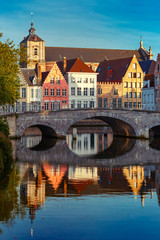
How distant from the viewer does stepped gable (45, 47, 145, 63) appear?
14150cm

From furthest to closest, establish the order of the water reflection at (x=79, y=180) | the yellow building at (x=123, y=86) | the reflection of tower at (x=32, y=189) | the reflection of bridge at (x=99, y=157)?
1. the yellow building at (x=123, y=86)
2. the reflection of bridge at (x=99, y=157)
3. the water reflection at (x=79, y=180)
4. the reflection of tower at (x=32, y=189)

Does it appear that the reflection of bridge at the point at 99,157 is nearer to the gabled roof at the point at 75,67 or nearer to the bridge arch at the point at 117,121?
the bridge arch at the point at 117,121

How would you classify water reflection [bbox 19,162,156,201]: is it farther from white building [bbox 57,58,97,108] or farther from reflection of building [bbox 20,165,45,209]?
white building [bbox 57,58,97,108]

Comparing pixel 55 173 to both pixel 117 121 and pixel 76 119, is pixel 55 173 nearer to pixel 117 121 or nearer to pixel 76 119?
pixel 76 119

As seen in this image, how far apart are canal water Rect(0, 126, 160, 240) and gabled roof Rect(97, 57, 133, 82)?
7267 cm

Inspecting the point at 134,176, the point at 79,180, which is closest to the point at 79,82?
the point at 134,176

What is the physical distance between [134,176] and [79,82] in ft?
244

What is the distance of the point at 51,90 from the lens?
10044 centimetres

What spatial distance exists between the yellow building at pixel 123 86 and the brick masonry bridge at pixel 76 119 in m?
41.5

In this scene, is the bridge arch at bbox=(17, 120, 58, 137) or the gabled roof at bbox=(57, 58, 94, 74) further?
the gabled roof at bbox=(57, 58, 94, 74)

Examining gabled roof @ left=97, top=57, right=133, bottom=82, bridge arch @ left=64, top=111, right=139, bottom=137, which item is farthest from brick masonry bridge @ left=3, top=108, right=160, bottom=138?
gabled roof @ left=97, top=57, right=133, bottom=82

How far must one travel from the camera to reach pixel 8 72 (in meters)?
44.0

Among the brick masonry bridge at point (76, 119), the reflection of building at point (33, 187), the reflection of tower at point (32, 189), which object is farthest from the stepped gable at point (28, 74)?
the reflection of tower at point (32, 189)

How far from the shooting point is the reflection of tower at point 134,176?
2667 cm
